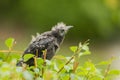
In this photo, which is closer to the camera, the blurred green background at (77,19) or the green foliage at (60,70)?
the green foliage at (60,70)

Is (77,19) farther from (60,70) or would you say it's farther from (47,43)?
(60,70)

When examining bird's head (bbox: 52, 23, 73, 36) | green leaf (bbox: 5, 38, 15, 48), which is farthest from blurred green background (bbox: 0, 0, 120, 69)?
green leaf (bbox: 5, 38, 15, 48)

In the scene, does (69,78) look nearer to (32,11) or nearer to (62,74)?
(62,74)

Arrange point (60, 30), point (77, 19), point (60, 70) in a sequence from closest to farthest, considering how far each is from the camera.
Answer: point (60, 70) → point (60, 30) → point (77, 19)

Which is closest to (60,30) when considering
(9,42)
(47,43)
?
(47,43)

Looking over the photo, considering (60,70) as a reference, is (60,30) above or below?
above

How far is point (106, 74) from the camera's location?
3.56 metres

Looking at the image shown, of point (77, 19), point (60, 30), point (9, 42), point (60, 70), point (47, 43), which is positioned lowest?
point (60, 70)

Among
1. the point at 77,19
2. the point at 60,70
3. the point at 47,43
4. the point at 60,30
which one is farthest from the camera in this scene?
the point at 77,19

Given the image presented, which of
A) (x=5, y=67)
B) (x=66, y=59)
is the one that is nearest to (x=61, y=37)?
(x=66, y=59)

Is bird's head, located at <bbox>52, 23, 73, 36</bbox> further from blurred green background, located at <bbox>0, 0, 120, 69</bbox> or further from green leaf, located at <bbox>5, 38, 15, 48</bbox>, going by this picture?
blurred green background, located at <bbox>0, 0, 120, 69</bbox>

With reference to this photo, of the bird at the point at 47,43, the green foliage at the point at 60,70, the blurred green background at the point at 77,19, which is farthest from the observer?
the blurred green background at the point at 77,19

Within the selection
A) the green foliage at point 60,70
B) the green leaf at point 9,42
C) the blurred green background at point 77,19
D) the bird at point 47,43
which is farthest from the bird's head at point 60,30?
the blurred green background at point 77,19

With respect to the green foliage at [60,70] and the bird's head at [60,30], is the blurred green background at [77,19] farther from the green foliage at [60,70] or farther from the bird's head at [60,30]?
the green foliage at [60,70]
